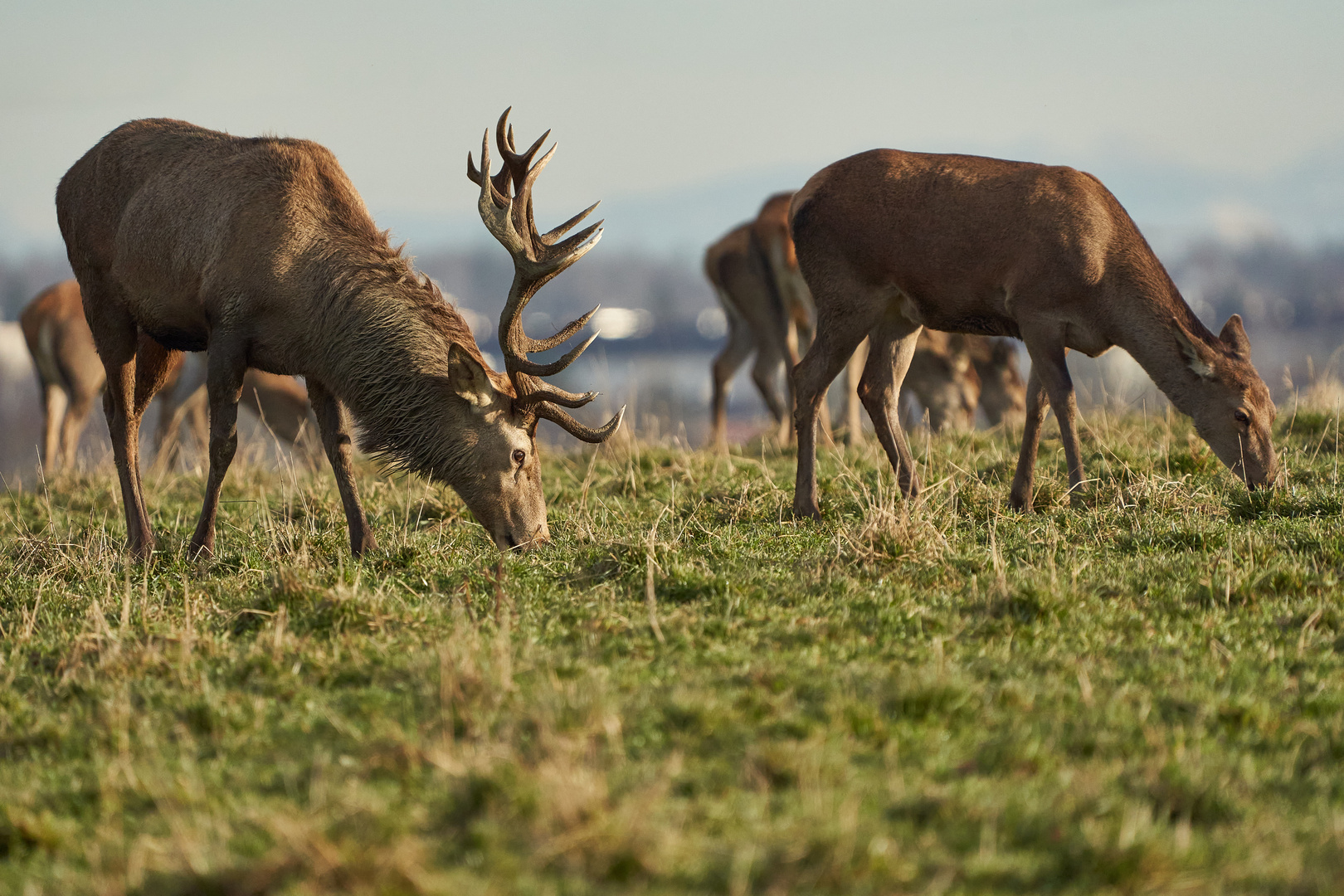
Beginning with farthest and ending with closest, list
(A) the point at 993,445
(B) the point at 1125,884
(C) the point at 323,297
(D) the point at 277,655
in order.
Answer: (A) the point at 993,445
(C) the point at 323,297
(D) the point at 277,655
(B) the point at 1125,884

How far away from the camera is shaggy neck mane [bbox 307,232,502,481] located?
7000 millimetres

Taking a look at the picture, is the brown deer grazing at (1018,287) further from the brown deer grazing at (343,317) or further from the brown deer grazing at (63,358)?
the brown deer grazing at (63,358)

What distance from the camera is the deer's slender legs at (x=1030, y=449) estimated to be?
7.52 m

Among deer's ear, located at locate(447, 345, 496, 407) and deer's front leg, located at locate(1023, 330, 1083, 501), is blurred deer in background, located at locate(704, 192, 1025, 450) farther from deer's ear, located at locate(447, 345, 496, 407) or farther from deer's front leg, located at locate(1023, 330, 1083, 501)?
deer's ear, located at locate(447, 345, 496, 407)

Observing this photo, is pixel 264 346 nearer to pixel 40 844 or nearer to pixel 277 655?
pixel 277 655

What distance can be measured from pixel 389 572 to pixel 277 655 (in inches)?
60.5

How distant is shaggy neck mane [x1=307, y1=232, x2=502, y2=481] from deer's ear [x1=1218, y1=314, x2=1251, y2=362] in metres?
4.49

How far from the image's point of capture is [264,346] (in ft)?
23.5

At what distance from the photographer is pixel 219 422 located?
722 cm

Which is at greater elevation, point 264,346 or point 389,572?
point 264,346

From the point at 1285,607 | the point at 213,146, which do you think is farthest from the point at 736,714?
the point at 213,146

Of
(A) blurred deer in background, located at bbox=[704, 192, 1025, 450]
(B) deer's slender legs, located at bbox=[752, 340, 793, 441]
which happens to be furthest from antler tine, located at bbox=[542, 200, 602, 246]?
(B) deer's slender legs, located at bbox=[752, 340, 793, 441]

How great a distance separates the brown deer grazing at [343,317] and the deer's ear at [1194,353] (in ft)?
11.4

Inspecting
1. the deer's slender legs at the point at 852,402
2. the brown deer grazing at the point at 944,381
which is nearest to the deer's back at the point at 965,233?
the deer's slender legs at the point at 852,402
